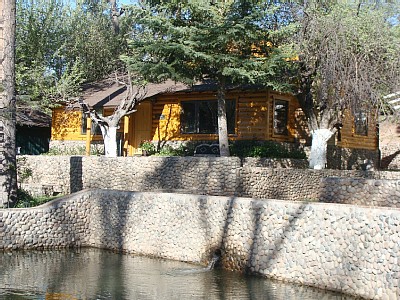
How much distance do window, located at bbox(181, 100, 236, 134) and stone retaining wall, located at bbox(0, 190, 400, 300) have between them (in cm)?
1053

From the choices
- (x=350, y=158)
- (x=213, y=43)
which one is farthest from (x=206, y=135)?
(x=350, y=158)

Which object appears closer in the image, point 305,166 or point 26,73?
point 305,166

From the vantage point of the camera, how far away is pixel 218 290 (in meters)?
12.2

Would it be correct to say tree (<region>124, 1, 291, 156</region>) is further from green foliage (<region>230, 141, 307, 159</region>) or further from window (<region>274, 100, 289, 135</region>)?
window (<region>274, 100, 289, 135</region>)

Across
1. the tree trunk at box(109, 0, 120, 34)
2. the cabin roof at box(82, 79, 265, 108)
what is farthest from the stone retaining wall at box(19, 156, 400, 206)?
the tree trunk at box(109, 0, 120, 34)

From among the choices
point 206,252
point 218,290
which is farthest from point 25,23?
point 218,290

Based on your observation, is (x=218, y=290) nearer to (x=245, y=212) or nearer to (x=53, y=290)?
(x=245, y=212)

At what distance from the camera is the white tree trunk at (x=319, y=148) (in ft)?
75.7

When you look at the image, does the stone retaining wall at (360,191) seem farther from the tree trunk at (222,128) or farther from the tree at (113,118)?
the tree at (113,118)

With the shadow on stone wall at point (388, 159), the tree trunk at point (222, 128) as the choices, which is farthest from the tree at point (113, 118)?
the shadow on stone wall at point (388, 159)

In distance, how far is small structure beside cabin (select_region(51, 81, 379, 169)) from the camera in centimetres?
2608

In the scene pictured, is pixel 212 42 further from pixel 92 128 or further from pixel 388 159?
pixel 388 159

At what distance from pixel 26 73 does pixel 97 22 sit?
10.0 metres

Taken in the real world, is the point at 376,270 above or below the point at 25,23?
below
